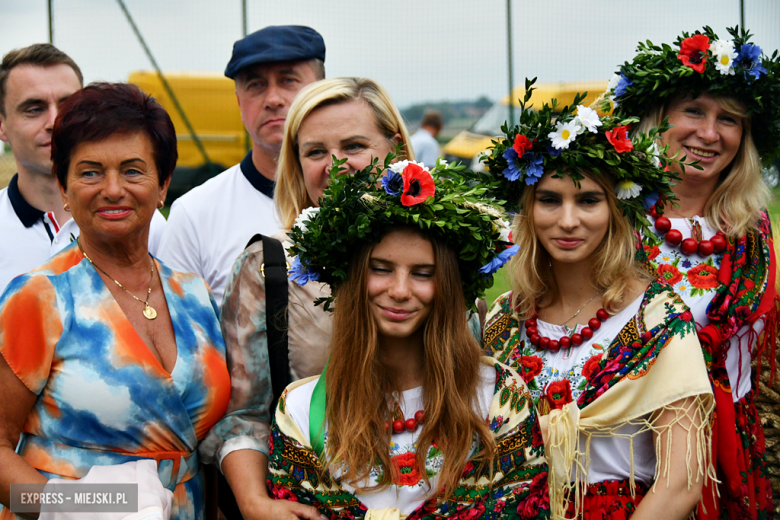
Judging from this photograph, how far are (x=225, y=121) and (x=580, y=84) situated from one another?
5308 mm

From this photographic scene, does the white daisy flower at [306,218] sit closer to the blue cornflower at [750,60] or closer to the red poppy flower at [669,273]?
the red poppy flower at [669,273]

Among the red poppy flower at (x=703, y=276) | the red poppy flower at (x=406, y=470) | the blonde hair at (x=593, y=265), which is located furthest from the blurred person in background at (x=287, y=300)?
the red poppy flower at (x=703, y=276)

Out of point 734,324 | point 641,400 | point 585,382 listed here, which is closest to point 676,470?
point 641,400

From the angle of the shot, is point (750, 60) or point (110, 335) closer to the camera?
point (110, 335)

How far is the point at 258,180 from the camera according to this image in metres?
3.72

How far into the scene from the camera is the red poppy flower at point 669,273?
10.9 ft

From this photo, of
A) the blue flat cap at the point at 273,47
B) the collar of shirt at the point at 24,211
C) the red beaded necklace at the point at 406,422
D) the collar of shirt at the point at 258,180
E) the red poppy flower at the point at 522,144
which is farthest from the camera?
the blue flat cap at the point at 273,47

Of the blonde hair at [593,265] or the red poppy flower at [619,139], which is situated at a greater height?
the red poppy flower at [619,139]

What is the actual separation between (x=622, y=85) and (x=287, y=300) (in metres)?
2.03

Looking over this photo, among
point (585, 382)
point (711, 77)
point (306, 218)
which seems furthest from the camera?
point (711, 77)

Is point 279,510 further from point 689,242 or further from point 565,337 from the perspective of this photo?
point 689,242

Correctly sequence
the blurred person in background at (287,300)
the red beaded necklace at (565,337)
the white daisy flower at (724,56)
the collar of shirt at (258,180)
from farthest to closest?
the collar of shirt at (258,180) < the white daisy flower at (724,56) < the red beaded necklace at (565,337) < the blurred person in background at (287,300)

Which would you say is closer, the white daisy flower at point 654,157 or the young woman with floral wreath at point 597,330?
the young woman with floral wreath at point 597,330

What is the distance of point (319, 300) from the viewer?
265 centimetres
